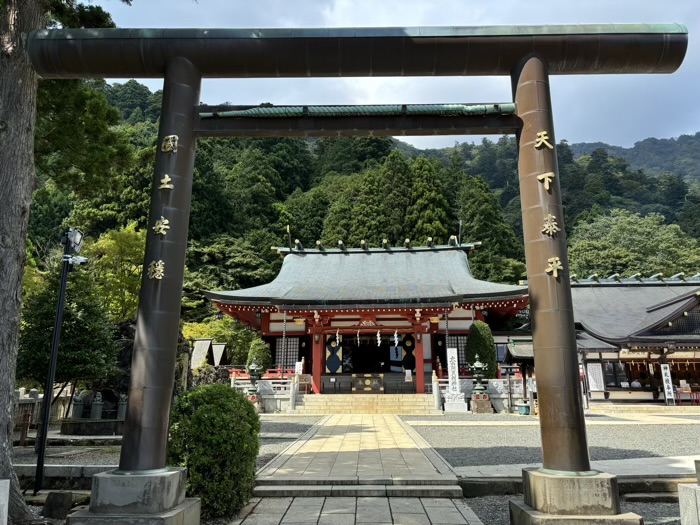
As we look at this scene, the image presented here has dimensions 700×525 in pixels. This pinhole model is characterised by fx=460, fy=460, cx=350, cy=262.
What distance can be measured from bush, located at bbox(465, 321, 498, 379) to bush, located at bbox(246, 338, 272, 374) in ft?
28.1

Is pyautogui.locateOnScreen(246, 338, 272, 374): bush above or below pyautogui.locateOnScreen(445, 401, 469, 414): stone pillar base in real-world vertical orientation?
above

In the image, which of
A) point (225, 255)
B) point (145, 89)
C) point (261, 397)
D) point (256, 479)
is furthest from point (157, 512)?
point (145, 89)

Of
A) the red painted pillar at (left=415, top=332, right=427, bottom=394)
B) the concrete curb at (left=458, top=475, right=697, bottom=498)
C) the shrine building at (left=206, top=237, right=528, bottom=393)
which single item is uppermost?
the shrine building at (left=206, top=237, right=528, bottom=393)

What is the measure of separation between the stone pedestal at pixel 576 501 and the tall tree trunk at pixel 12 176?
453 cm

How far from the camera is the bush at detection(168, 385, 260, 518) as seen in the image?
4340 mm

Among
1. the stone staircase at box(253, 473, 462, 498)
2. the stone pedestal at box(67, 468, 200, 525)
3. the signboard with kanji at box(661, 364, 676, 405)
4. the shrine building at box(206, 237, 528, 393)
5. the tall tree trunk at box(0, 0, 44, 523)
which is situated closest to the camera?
the stone pedestal at box(67, 468, 200, 525)

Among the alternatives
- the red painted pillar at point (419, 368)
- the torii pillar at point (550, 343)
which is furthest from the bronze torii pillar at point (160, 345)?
the red painted pillar at point (419, 368)

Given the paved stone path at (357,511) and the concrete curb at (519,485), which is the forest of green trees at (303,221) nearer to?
the paved stone path at (357,511)

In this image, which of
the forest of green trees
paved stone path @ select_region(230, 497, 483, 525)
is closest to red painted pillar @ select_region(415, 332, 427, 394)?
the forest of green trees

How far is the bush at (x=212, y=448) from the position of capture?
4.34 m

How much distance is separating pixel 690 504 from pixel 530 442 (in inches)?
262

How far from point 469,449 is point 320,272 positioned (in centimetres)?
1681

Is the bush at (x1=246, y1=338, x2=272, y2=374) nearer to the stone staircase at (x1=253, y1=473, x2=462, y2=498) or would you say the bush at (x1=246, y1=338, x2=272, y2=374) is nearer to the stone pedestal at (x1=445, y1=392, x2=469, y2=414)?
the stone pedestal at (x1=445, y1=392, x2=469, y2=414)

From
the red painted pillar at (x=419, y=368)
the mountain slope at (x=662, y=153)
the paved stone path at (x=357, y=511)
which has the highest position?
the mountain slope at (x=662, y=153)
